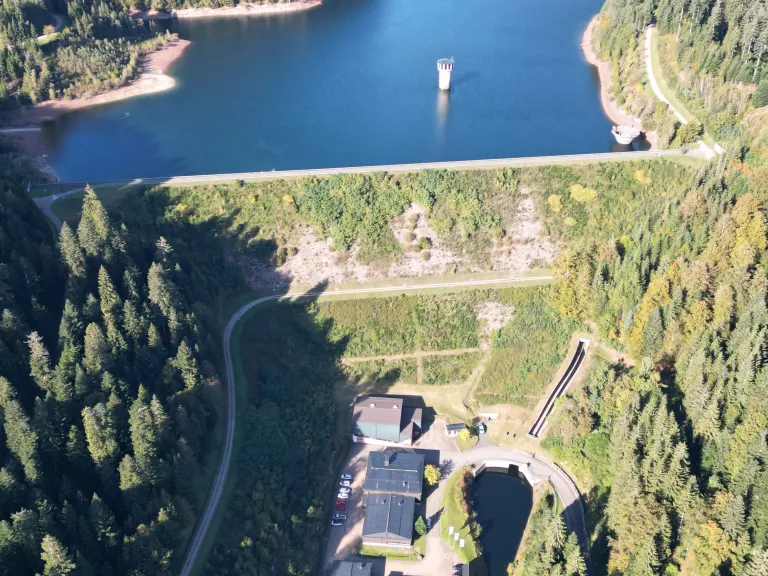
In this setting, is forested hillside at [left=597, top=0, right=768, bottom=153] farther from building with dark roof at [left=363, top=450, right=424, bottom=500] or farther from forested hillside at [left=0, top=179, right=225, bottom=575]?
forested hillside at [left=0, top=179, right=225, bottom=575]

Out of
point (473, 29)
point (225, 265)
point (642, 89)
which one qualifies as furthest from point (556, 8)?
point (225, 265)

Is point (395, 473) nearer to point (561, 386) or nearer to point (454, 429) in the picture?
point (454, 429)

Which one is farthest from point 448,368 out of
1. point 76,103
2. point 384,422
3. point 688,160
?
point 76,103

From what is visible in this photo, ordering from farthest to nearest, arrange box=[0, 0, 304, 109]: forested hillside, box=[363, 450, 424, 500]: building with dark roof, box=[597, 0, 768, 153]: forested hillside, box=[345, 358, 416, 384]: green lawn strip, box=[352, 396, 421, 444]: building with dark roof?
box=[0, 0, 304, 109]: forested hillside → box=[597, 0, 768, 153]: forested hillside → box=[345, 358, 416, 384]: green lawn strip → box=[352, 396, 421, 444]: building with dark roof → box=[363, 450, 424, 500]: building with dark roof

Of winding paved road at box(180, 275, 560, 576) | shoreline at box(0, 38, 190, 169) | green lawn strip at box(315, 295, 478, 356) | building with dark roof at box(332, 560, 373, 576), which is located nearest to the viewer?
winding paved road at box(180, 275, 560, 576)

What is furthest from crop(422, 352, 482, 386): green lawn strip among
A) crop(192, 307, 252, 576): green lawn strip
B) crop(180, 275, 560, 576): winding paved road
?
crop(192, 307, 252, 576): green lawn strip

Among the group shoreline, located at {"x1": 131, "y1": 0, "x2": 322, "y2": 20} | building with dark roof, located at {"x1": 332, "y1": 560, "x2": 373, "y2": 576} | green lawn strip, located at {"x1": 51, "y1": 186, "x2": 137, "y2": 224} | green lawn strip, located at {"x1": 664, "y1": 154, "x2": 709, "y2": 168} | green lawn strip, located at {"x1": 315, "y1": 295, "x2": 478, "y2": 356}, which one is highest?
shoreline, located at {"x1": 131, "y1": 0, "x2": 322, "y2": 20}

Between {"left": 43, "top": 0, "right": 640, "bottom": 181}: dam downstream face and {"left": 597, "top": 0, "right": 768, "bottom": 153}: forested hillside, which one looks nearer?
{"left": 597, "top": 0, "right": 768, "bottom": 153}: forested hillside
